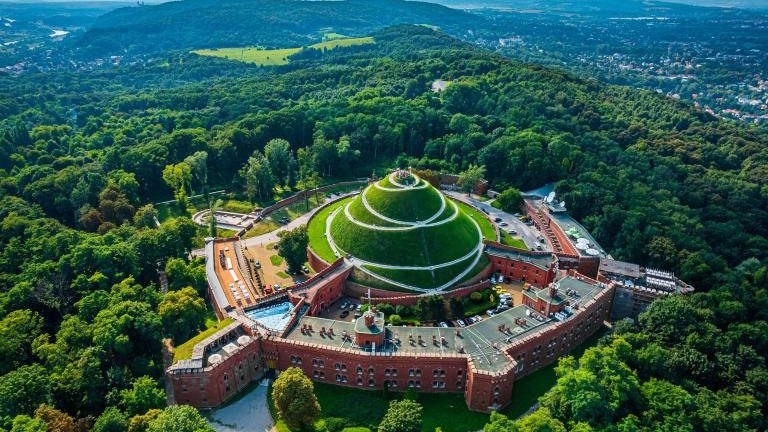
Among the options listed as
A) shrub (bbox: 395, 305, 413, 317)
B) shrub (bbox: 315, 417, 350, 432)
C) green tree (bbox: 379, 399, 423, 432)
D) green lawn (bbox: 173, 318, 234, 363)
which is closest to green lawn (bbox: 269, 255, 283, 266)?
green lawn (bbox: 173, 318, 234, 363)

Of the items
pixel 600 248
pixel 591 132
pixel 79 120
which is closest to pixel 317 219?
pixel 600 248

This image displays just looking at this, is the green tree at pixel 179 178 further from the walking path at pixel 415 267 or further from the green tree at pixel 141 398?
the green tree at pixel 141 398

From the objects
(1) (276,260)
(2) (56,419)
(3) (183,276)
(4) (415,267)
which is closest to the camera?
(2) (56,419)

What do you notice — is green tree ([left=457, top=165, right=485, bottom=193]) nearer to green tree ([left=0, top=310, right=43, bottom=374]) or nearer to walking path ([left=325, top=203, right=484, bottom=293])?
walking path ([left=325, top=203, right=484, bottom=293])

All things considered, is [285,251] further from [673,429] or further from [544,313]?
[673,429]

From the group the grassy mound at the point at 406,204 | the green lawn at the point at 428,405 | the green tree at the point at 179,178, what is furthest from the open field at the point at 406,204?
the green tree at the point at 179,178

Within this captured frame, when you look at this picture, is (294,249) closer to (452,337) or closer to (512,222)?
(452,337)

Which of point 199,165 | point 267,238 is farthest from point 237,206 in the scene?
point 267,238
